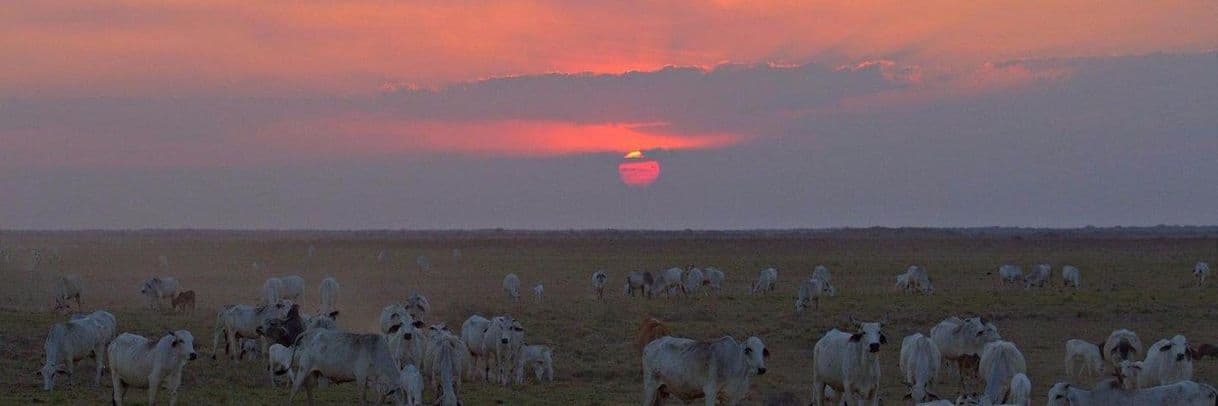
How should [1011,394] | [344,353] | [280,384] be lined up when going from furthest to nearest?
[280,384] < [344,353] < [1011,394]

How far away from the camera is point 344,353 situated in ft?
64.2

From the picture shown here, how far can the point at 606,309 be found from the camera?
38312 millimetres

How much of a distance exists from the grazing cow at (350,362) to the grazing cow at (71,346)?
477cm

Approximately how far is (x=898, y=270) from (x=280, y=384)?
169 feet

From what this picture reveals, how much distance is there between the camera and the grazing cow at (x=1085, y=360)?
2503 centimetres

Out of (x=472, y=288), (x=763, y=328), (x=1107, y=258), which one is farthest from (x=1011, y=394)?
(x=1107, y=258)

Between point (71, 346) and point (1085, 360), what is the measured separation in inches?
775

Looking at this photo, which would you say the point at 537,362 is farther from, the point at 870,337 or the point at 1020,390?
the point at 1020,390

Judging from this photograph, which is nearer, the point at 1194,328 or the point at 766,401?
the point at 766,401

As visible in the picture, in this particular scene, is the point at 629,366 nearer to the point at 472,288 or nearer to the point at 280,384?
the point at 280,384

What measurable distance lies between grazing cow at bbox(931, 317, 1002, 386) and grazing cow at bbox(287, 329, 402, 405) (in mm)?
10452

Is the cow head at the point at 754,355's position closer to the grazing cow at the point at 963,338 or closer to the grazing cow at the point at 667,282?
the grazing cow at the point at 963,338

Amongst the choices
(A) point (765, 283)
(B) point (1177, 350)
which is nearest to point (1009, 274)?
(A) point (765, 283)

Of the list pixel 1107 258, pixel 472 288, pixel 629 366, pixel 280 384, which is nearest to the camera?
pixel 280 384
